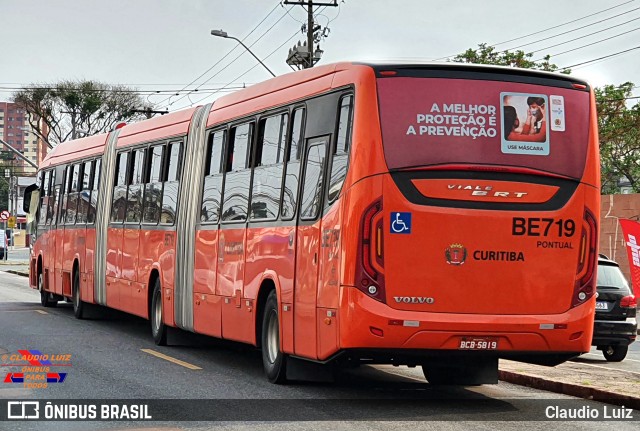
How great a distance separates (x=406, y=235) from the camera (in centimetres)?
1109

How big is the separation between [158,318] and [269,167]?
5.31 meters

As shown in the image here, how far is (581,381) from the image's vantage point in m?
13.0

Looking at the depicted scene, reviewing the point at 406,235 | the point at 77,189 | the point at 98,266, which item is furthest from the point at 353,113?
the point at 77,189

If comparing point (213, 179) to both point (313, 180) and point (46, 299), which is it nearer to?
point (313, 180)

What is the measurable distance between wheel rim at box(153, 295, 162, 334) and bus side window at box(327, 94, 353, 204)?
23.1 feet

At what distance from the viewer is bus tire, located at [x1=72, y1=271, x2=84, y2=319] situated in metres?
23.4

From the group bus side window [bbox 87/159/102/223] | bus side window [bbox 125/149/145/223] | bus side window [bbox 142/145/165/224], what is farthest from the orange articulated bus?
bus side window [bbox 87/159/102/223]

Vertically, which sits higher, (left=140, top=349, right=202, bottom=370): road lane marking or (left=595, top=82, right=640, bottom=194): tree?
(left=595, top=82, right=640, bottom=194): tree

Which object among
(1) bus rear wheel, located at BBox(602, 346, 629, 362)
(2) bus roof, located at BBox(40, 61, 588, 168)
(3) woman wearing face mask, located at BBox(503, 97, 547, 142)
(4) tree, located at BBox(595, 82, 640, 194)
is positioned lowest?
(1) bus rear wheel, located at BBox(602, 346, 629, 362)

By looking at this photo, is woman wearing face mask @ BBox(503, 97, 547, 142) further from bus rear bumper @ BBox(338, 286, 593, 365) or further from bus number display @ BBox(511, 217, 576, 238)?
bus rear bumper @ BBox(338, 286, 593, 365)

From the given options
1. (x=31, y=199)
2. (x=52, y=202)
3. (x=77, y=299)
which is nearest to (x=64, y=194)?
(x=52, y=202)

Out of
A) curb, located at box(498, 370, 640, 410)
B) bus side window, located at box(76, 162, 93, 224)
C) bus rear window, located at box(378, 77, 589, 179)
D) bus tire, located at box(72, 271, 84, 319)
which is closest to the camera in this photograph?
bus rear window, located at box(378, 77, 589, 179)

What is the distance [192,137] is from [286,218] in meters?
4.61

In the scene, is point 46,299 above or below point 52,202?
below
